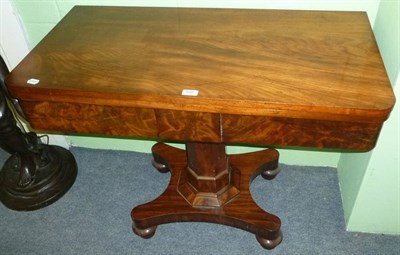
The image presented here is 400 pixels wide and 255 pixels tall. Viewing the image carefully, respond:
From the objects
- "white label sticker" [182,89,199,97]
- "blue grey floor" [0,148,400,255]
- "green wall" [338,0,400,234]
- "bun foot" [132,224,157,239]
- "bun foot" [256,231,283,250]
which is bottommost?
"blue grey floor" [0,148,400,255]

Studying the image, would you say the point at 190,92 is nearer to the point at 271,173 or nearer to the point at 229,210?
the point at 229,210

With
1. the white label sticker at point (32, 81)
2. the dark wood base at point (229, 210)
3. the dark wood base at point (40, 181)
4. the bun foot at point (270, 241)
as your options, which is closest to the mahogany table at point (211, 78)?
the white label sticker at point (32, 81)

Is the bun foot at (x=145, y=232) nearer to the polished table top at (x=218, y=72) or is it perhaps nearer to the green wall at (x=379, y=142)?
the polished table top at (x=218, y=72)

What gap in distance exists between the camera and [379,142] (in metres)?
1.08

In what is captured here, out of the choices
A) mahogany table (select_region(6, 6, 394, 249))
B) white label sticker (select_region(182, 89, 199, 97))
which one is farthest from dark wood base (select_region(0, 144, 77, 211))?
white label sticker (select_region(182, 89, 199, 97))

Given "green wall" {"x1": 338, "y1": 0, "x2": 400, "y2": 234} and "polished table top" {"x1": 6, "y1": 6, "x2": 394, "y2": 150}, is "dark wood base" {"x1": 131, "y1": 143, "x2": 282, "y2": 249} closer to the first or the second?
"green wall" {"x1": 338, "y1": 0, "x2": 400, "y2": 234}

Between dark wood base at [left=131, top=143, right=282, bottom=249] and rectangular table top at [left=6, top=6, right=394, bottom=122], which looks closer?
rectangular table top at [left=6, top=6, right=394, bottom=122]

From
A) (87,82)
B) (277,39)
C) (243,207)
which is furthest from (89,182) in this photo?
(277,39)

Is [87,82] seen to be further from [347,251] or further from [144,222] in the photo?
[347,251]

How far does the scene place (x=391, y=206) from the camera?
1.25 metres

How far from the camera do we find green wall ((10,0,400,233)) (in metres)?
1.04

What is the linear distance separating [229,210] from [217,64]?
61cm

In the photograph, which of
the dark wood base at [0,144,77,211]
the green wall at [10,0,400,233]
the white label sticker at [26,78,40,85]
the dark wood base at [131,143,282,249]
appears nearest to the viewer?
the white label sticker at [26,78,40,85]

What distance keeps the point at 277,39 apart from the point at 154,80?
1.22ft
